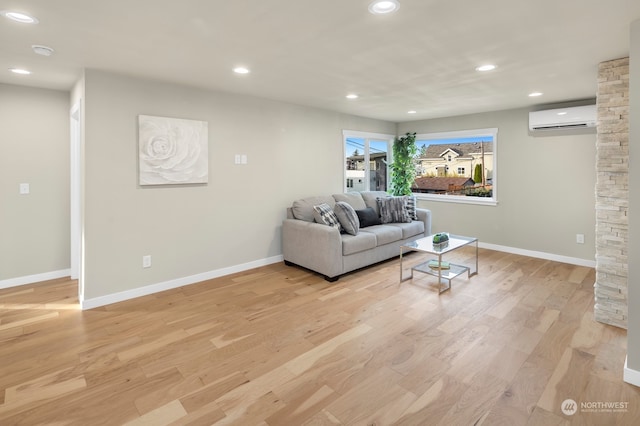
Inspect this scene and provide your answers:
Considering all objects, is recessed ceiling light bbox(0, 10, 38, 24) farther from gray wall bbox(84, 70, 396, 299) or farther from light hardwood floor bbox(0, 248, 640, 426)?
light hardwood floor bbox(0, 248, 640, 426)

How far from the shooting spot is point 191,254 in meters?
4.02

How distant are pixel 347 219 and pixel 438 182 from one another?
285cm

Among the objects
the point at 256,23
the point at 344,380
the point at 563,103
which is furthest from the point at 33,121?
the point at 563,103

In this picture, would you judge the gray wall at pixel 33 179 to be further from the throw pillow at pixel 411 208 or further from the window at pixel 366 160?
the throw pillow at pixel 411 208

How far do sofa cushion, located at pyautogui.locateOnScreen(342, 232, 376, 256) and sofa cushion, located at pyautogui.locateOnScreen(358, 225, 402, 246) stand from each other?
0.37 ft

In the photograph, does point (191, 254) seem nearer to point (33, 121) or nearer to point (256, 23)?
point (33, 121)

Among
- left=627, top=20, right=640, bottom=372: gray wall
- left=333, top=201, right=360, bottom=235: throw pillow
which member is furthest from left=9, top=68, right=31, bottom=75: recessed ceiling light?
left=627, top=20, right=640, bottom=372: gray wall

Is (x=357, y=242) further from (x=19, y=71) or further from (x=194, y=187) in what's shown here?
(x=19, y=71)

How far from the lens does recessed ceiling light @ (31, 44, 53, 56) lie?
260 cm

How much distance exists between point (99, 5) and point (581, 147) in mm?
5513

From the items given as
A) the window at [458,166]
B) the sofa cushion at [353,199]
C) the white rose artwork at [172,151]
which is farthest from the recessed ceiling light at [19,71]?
the window at [458,166]

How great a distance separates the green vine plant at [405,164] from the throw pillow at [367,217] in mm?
1570

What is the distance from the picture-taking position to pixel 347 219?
4.51 metres

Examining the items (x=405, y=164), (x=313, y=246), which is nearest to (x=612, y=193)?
(x=313, y=246)
